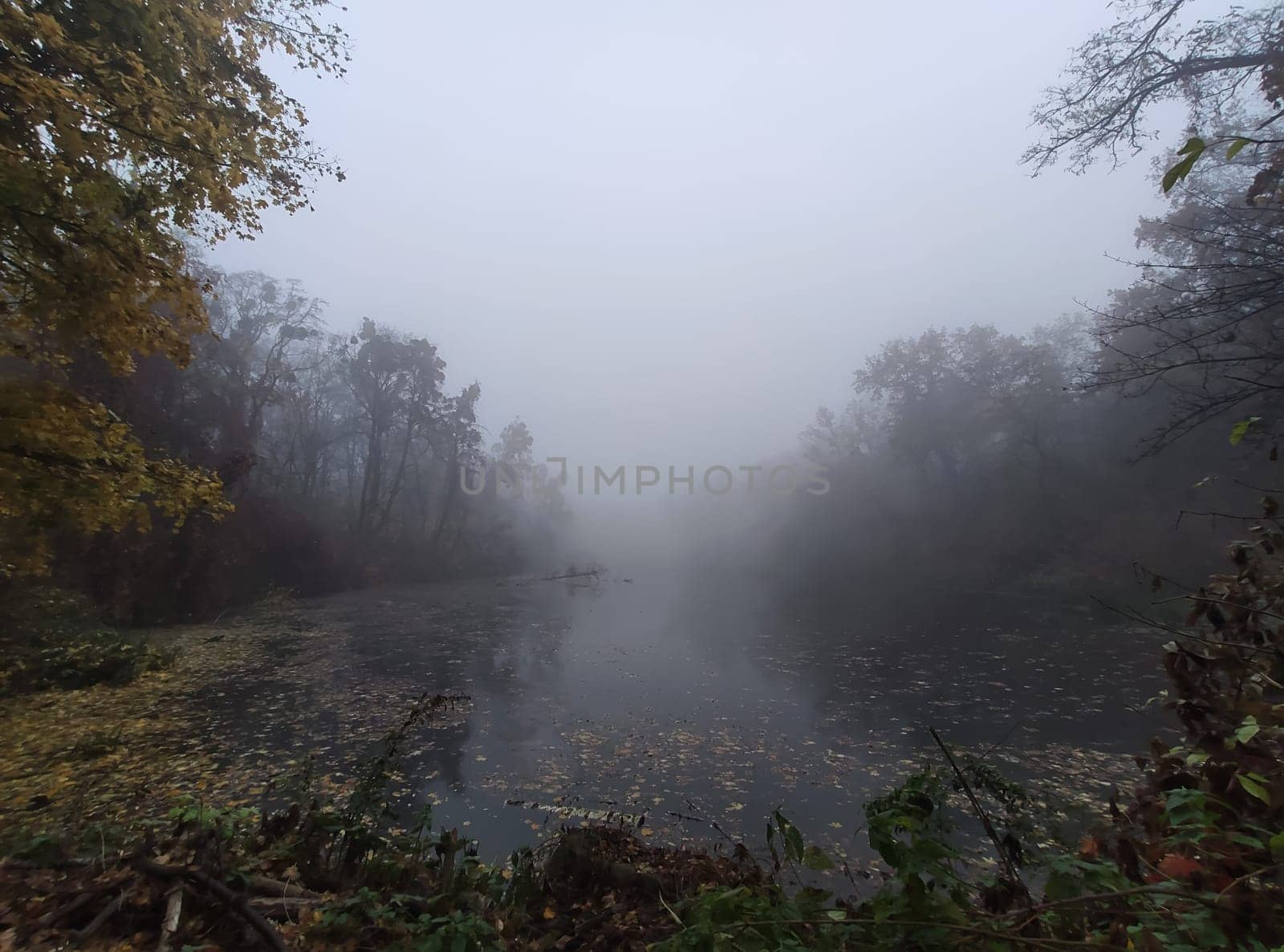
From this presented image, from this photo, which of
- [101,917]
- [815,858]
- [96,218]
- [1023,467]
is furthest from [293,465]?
[1023,467]

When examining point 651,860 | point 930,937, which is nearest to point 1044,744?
point 651,860

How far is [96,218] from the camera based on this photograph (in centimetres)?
365

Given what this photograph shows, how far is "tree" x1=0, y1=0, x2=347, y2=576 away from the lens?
11.5 feet

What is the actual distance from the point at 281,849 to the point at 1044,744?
28.4ft

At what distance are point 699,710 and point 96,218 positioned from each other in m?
9.14

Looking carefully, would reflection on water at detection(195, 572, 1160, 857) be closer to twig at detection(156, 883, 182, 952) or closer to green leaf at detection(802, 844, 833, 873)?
twig at detection(156, 883, 182, 952)

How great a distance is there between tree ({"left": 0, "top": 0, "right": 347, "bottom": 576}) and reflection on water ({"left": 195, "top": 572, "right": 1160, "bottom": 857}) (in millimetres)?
4234

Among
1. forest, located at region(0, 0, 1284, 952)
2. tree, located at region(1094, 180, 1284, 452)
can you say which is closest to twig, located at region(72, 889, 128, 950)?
forest, located at region(0, 0, 1284, 952)

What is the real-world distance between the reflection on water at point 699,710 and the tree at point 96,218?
4234mm

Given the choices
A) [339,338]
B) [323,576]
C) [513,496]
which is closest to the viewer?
[323,576]

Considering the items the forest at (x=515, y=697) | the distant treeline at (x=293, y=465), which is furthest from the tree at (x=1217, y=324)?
the distant treeline at (x=293, y=465)

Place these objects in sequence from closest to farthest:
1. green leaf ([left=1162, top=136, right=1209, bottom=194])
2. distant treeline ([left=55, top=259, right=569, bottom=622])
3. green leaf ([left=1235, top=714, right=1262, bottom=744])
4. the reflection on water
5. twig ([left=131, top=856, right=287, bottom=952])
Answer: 1. green leaf ([left=1162, top=136, right=1209, bottom=194])
2. green leaf ([left=1235, top=714, right=1262, bottom=744])
3. twig ([left=131, top=856, right=287, bottom=952])
4. the reflection on water
5. distant treeline ([left=55, top=259, right=569, bottom=622])

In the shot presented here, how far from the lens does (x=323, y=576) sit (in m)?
24.8

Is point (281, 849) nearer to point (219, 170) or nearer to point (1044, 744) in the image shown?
point (219, 170)
